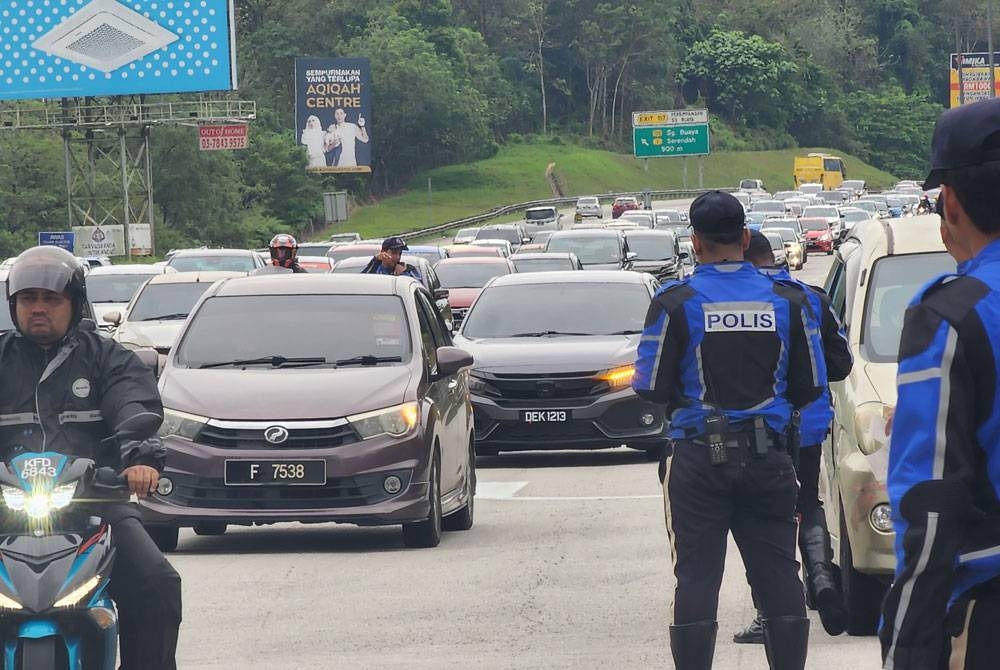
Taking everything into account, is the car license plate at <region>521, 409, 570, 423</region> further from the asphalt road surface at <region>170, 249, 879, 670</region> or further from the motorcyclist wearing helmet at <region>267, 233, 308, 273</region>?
the motorcyclist wearing helmet at <region>267, 233, 308, 273</region>

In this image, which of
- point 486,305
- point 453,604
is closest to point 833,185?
point 486,305

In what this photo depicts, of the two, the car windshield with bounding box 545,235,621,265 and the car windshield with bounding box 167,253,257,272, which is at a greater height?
the car windshield with bounding box 167,253,257,272

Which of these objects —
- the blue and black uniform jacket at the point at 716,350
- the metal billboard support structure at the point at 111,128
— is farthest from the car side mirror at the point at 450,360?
the metal billboard support structure at the point at 111,128

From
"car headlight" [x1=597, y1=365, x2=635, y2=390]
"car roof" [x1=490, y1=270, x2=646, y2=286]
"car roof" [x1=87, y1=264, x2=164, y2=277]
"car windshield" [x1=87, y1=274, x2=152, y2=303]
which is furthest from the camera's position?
"car roof" [x1=87, y1=264, x2=164, y2=277]

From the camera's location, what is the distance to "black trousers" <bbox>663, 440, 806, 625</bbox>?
6.61 m

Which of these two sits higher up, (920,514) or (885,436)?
(920,514)

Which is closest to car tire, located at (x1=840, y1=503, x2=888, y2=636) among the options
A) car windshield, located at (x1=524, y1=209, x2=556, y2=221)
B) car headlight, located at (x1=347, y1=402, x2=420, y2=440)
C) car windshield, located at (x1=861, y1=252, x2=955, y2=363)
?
car windshield, located at (x1=861, y1=252, x2=955, y2=363)

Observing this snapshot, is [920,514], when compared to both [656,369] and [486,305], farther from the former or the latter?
[486,305]

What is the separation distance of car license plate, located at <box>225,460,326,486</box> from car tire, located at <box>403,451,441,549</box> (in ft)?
2.27

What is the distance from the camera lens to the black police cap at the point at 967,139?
3752mm

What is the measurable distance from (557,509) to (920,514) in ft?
34.2

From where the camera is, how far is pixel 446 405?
12.9 meters

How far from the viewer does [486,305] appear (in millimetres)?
19156

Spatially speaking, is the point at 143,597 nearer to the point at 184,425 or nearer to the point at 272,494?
the point at 272,494
